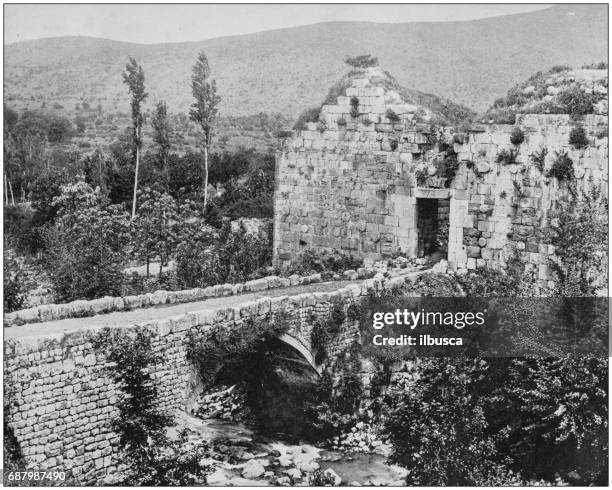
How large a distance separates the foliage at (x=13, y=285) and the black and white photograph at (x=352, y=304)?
79 millimetres

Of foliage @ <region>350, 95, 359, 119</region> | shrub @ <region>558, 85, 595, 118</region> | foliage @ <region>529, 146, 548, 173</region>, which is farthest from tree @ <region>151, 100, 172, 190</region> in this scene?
shrub @ <region>558, 85, 595, 118</region>

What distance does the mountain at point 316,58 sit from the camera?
2016 cm

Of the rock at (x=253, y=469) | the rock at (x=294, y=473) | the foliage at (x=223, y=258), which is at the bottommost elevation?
the rock at (x=294, y=473)

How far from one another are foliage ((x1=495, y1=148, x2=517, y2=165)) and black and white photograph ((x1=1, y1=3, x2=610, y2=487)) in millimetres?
28

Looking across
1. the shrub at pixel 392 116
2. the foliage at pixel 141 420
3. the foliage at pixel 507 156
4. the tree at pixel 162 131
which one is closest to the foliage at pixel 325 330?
the foliage at pixel 141 420

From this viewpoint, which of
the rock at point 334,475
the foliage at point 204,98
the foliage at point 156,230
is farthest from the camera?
the foliage at point 204,98

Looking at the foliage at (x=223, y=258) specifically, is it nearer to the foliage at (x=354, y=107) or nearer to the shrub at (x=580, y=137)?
the foliage at (x=354, y=107)

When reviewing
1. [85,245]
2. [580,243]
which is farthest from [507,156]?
[85,245]

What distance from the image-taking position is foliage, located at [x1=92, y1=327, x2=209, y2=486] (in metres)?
13.8

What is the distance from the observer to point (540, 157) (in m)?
17.8

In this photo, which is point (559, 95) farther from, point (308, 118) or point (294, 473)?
point (294, 473)

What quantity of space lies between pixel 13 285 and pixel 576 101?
10.5 metres

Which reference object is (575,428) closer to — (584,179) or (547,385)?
(547,385)

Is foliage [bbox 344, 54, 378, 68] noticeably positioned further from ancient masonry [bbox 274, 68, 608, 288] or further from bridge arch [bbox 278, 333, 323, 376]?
bridge arch [bbox 278, 333, 323, 376]
